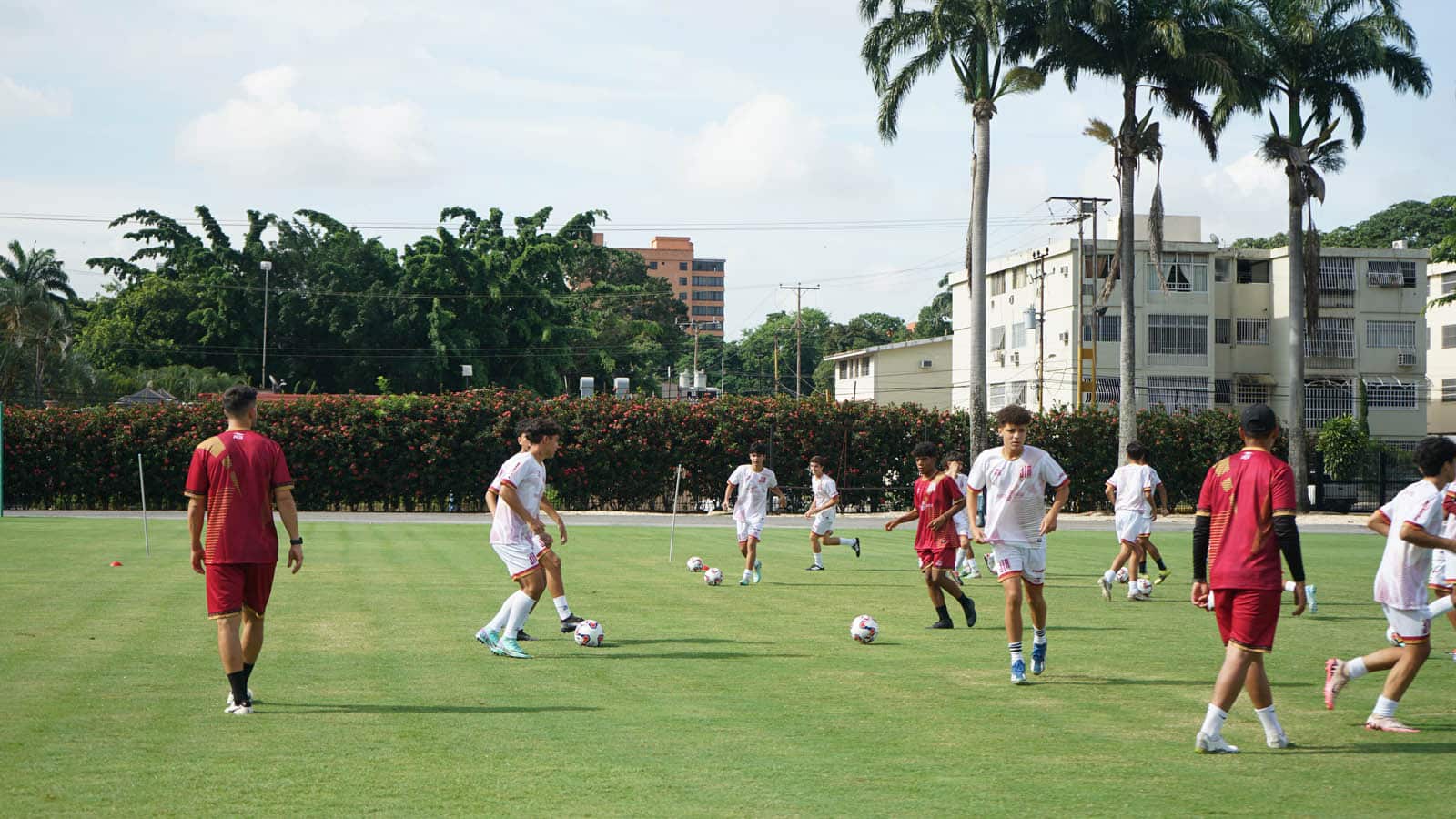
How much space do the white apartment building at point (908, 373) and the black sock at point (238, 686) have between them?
6291 centimetres

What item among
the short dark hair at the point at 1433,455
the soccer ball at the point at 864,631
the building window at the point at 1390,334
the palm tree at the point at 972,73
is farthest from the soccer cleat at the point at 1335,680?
the building window at the point at 1390,334

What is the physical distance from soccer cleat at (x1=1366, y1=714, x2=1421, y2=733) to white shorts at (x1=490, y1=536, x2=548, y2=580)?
680 cm

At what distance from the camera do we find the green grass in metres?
6.57

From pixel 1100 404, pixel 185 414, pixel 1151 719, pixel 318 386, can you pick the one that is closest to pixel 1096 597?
pixel 1151 719

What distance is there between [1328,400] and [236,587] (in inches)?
2389

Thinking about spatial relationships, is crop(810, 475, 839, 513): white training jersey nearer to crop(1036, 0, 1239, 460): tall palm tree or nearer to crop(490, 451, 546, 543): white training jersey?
crop(490, 451, 546, 543): white training jersey

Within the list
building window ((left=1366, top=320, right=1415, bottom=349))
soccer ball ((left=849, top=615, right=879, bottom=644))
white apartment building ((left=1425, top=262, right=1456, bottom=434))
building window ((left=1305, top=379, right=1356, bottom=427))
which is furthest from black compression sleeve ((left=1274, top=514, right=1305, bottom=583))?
white apartment building ((left=1425, top=262, right=1456, bottom=434))

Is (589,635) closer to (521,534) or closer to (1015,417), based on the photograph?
(521,534)

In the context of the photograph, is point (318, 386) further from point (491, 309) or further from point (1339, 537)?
point (1339, 537)

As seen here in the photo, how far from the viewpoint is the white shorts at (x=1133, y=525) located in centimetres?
1747

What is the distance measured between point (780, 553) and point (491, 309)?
148 ft

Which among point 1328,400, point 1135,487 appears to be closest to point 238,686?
point 1135,487

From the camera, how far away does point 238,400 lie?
345 inches

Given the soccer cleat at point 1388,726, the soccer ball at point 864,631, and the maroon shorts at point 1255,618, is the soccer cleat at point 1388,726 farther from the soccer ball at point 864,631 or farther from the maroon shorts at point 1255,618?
the soccer ball at point 864,631
